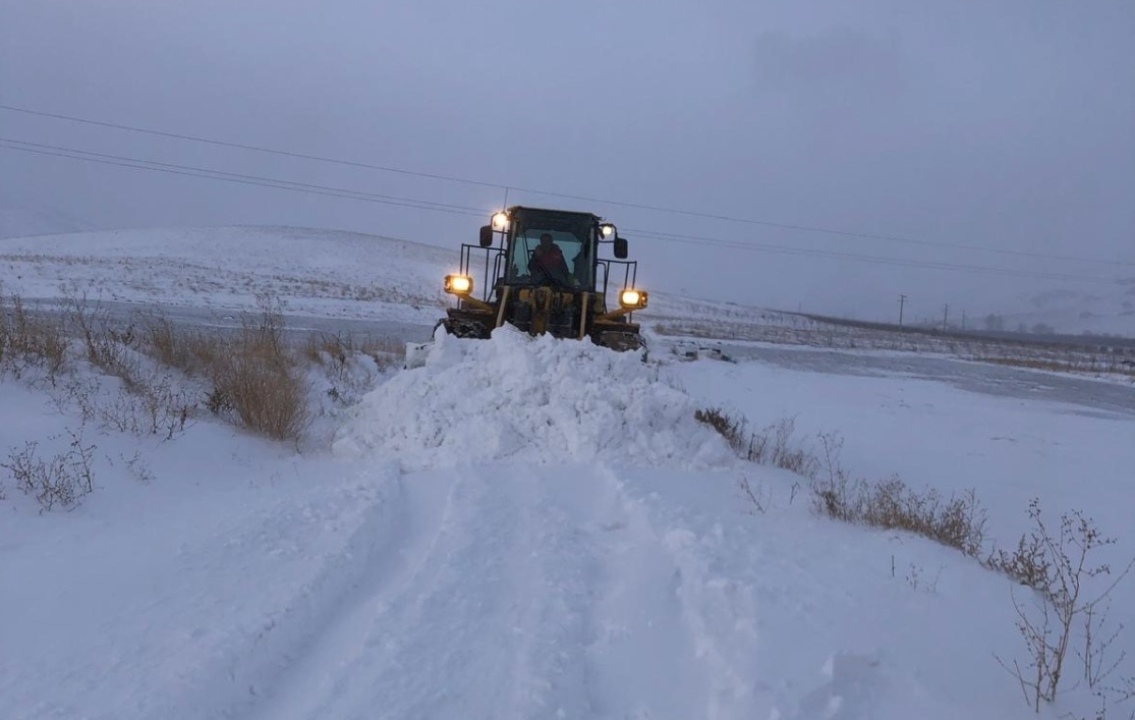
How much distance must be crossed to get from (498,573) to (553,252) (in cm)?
830

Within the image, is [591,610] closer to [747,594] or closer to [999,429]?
[747,594]

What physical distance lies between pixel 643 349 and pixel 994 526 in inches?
212

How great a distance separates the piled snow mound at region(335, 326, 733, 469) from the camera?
24.6 ft

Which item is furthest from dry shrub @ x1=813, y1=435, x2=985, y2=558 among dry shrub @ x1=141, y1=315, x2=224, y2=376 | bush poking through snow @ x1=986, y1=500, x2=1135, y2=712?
dry shrub @ x1=141, y1=315, x2=224, y2=376

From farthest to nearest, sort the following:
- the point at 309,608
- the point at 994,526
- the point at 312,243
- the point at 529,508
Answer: the point at 312,243, the point at 994,526, the point at 529,508, the point at 309,608

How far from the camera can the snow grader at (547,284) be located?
11.6 m

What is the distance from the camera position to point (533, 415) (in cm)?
789

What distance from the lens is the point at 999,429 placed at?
1273 cm

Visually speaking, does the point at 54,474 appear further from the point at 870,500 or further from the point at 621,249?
the point at 621,249

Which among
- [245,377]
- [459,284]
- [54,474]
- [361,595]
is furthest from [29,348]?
[459,284]

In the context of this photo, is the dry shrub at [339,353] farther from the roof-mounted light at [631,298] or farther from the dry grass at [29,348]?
the roof-mounted light at [631,298]

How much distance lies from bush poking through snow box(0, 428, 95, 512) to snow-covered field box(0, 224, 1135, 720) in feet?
0.37

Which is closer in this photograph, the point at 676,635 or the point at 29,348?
the point at 676,635

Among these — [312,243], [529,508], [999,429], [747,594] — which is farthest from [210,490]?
[312,243]
